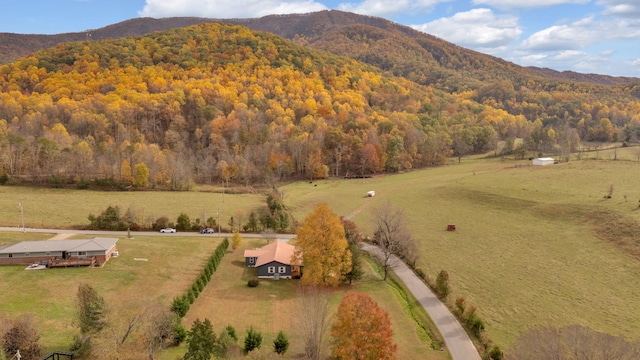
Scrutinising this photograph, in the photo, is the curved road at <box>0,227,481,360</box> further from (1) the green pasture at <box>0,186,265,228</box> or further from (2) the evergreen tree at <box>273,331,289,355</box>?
(2) the evergreen tree at <box>273,331,289,355</box>

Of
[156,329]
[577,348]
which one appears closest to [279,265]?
[156,329]

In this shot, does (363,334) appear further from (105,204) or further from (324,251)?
(105,204)

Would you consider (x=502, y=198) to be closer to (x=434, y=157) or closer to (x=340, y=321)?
(x=434, y=157)

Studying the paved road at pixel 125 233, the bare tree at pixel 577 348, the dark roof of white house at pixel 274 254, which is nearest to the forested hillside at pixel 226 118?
the paved road at pixel 125 233

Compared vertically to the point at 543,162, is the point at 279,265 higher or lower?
lower

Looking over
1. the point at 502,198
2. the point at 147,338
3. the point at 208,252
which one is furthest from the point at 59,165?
the point at 502,198

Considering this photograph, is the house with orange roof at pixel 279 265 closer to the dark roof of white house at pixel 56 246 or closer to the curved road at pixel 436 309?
the curved road at pixel 436 309
